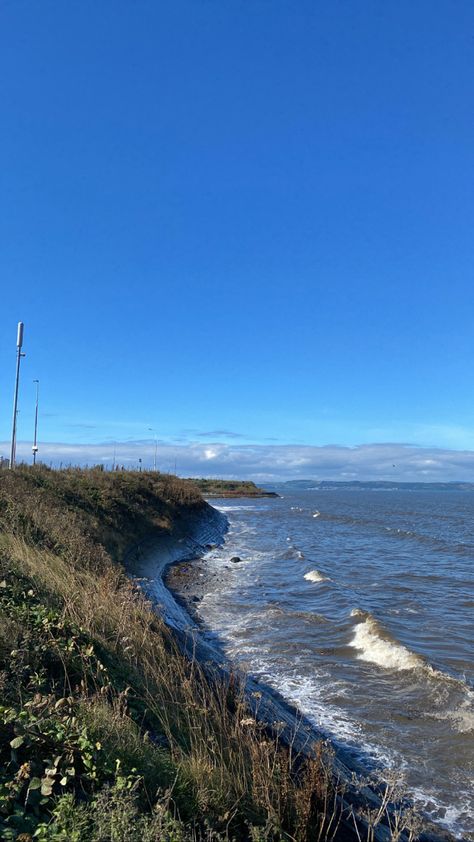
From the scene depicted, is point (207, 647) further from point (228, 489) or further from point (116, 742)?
point (228, 489)

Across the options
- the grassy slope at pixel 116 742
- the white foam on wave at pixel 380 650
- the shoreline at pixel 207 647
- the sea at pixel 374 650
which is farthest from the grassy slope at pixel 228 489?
the grassy slope at pixel 116 742

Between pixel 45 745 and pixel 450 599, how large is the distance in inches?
699

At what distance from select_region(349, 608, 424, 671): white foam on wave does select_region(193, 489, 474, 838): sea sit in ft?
0.11

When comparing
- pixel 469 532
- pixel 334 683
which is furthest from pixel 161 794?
pixel 469 532

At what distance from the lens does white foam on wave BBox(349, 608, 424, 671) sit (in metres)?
12.0

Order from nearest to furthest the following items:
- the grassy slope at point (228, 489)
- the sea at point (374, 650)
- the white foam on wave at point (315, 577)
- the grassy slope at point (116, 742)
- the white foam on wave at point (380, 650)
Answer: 1. the grassy slope at point (116, 742)
2. the sea at point (374, 650)
3. the white foam on wave at point (380, 650)
4. the white foam on wave at point (315, 577)
5. the grassy slope at point (228, 489)

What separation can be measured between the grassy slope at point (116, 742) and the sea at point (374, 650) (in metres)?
2.53

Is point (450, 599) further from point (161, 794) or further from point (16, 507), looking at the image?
point (161, 794)

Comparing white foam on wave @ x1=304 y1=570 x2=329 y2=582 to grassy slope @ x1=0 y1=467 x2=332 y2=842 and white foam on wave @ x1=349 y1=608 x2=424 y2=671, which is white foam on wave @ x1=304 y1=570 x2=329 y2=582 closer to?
white foam on wave @ x1=349 y1=608 x2=424 y2=671

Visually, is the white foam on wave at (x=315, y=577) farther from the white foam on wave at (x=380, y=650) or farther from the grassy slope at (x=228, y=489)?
the grassy slope at (x=228, y=489)

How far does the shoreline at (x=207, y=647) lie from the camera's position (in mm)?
5980

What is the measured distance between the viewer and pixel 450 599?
61.9ft

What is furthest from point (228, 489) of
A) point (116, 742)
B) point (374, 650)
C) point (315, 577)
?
point (116, 742)

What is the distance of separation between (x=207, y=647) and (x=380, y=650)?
13.9ft
